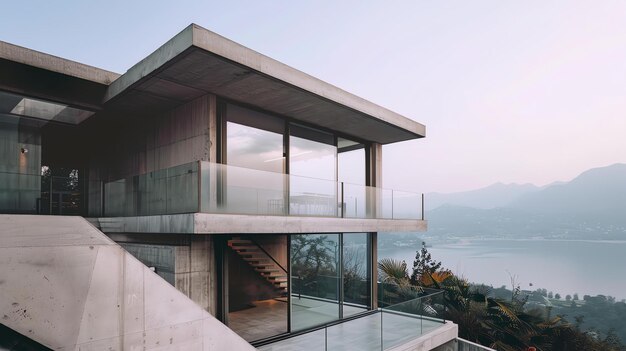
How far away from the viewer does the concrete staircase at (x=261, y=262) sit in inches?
544

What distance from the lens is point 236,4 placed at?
24.6 m

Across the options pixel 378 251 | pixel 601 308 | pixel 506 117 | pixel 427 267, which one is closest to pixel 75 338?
pixel 378 251

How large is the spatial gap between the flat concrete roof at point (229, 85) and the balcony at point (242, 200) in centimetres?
209

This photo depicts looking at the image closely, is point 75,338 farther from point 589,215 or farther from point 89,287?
point 589,215

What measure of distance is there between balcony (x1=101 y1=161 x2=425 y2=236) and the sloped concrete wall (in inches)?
90.2

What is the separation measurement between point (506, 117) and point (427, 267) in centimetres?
9865

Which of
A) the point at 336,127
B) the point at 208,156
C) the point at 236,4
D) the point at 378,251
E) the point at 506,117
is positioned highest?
the point at 506,117

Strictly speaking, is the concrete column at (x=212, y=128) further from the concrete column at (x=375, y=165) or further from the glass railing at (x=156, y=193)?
A: the concrete column at (x=375, y=165)

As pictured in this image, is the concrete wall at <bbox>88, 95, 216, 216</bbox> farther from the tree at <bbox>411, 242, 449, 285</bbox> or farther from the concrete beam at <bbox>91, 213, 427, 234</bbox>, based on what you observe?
the tree at <bbox>411, 242, 449, 285</bbox>

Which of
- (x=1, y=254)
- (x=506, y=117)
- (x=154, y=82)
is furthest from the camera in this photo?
(x=506, y=117)

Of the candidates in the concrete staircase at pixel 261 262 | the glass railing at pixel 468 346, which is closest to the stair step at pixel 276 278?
the concrete staircase at pixel 261 262

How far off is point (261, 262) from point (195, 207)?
639cm

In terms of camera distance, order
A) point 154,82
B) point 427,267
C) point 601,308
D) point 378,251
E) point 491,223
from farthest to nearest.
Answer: point 491,223 → point 601,308 → point 427,267 → point 378,251 → point 154,82

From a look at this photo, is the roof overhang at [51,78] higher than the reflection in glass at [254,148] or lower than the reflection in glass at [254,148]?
higher
